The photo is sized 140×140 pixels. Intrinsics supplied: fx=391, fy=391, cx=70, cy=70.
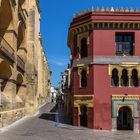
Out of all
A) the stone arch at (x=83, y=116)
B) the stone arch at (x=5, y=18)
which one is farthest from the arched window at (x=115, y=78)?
the stone arch at (x=5, y=18)

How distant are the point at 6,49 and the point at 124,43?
980 cm

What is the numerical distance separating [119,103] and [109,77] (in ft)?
7.45

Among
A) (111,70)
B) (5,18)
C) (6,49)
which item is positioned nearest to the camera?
(6,49)

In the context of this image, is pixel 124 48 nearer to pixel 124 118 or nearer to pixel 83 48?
pixel 83 48

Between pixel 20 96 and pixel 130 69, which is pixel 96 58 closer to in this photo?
pixel 130 69

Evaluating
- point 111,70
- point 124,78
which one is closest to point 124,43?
point 111,70

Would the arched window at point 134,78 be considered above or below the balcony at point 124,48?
below

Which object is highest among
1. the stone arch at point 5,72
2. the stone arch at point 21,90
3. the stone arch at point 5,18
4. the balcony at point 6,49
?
the stone arch at point 5,18

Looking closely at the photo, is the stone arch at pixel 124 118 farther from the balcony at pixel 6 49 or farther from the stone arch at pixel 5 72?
the balcony at pixel 6 49

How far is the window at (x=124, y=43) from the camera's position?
107ft

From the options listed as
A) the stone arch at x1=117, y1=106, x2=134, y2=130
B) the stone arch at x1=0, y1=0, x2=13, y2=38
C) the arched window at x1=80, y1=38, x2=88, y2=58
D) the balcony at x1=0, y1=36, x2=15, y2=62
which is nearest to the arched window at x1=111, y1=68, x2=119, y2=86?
the stone arch at x1=117, y1=106, x2=134, y2=130

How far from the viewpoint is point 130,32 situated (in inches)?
1283

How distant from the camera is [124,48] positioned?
107 ft

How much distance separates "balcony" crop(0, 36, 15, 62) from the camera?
29194 mm
